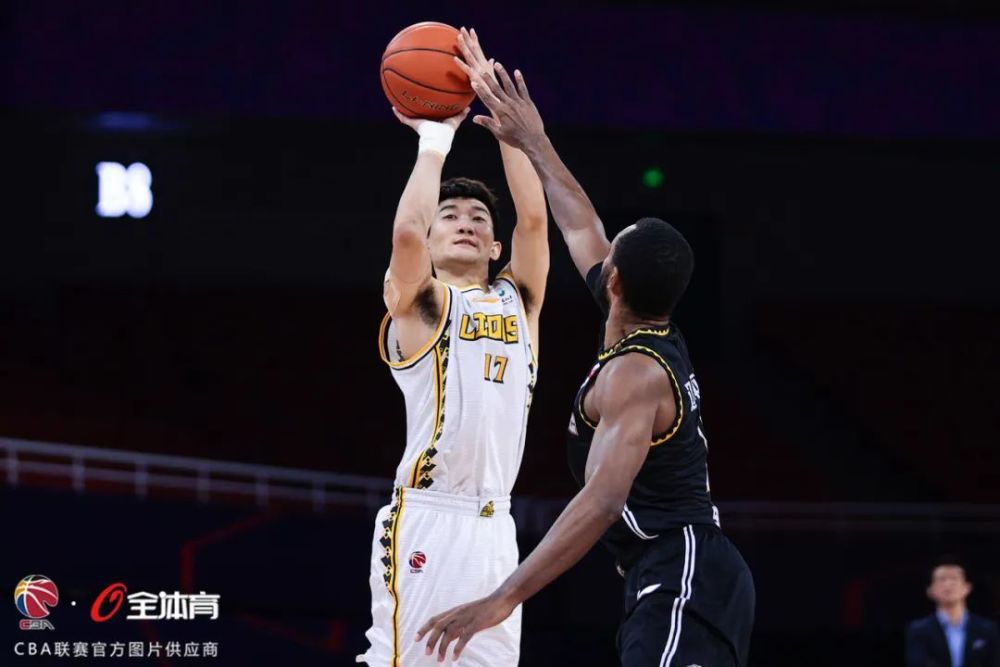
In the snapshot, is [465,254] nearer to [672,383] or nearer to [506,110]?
[506,110]

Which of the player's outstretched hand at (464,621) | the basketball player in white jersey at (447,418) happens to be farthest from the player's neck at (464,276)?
the player's outstretched hand at (464,621)

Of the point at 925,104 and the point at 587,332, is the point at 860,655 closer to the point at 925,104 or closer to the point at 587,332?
the point at 925,104

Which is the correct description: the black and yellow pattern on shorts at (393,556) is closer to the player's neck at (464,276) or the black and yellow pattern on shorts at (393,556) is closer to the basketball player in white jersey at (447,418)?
the basketball player in white jersey at (447,418)

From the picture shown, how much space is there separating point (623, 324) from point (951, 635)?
433 centimetres

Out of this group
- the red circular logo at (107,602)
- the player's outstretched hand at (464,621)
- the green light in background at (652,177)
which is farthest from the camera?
the green light in background at (652,177)

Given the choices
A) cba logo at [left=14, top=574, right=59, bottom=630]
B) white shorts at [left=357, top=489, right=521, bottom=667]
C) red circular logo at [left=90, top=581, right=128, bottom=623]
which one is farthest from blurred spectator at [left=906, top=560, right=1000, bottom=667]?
cba logo at [left=14, top=574, right=59, bottom=630]

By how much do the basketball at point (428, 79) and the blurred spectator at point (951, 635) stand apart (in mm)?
4025

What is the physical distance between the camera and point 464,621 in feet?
10.9

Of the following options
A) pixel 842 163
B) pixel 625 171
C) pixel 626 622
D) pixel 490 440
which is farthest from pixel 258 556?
pixel 842 163

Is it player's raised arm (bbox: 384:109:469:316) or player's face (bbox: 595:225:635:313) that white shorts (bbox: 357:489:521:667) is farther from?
player's face (bbox: 595:225:635:313)

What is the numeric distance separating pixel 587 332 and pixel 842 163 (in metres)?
3.77

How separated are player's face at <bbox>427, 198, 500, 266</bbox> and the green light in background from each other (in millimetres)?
10882

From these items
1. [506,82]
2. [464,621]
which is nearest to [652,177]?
[506,82]

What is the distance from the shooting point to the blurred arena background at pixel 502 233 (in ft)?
29.4
